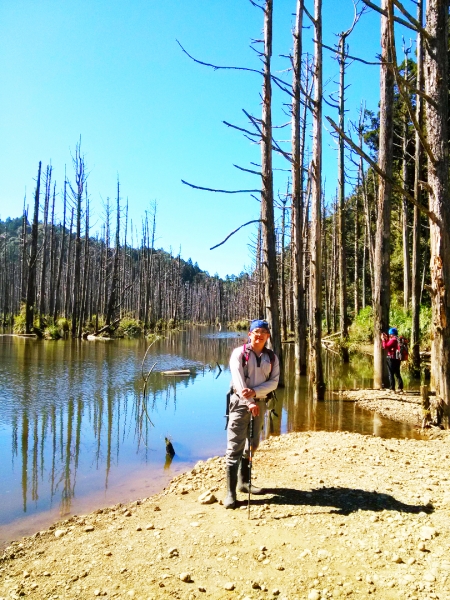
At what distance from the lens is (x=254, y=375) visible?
15.6 feet

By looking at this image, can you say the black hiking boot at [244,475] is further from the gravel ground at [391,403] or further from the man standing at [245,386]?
the gravel ground at [391,403]

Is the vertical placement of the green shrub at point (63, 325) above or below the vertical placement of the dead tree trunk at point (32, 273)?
below

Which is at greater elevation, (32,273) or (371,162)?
(32,273)

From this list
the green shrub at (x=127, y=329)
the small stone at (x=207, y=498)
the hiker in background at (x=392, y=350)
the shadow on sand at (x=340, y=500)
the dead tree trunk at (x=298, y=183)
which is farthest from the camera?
the green shrub at (x=127, y=329)

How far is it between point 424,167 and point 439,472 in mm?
16858

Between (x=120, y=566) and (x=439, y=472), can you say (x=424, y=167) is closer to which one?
(x=439, y=472)

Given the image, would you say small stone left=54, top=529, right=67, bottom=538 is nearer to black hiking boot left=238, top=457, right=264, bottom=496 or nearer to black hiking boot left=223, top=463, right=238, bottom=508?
black hiking boot left=223, top=463, right=238, bottom=508

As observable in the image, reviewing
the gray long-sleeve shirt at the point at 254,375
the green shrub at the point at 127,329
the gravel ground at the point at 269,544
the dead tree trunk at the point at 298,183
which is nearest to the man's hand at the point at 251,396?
the gray long-sleeve shirt at the point at 254,375

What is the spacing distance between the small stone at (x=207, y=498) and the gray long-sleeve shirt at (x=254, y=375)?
1249 millimetres

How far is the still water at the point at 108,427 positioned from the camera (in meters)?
6.00

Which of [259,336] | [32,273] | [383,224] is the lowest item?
[259,336]

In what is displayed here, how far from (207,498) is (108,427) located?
5.04m

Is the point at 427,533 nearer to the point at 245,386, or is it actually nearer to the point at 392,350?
the point at 245,386

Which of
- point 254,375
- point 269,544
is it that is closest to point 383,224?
point 254,375
